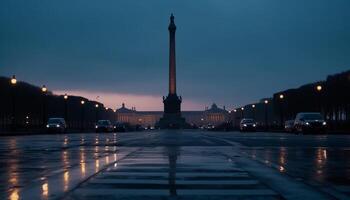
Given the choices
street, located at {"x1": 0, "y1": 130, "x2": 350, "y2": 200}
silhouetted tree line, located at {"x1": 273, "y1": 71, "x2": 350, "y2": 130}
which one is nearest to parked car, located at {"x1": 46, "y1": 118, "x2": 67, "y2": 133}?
silhouetted tree line, located at {"x1": 273, "y1": 71, "x2": 350, "y2": 130}

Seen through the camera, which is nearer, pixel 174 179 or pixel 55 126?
pixel 174 179

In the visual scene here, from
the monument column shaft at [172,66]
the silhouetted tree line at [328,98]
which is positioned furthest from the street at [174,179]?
the monument column shaft at [172,66]

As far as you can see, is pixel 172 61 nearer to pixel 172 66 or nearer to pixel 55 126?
pixel 172 66

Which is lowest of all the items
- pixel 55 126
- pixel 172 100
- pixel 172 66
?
pixel 55 126

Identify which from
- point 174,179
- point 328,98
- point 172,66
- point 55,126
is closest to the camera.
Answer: point 174,179

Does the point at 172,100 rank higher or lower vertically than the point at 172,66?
lower

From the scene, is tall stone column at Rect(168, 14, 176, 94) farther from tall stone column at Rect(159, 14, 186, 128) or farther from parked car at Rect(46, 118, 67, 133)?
parked car at Rect(46, 118, 67, 133)

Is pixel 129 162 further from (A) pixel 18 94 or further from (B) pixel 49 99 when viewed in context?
(B) pixel 49 99

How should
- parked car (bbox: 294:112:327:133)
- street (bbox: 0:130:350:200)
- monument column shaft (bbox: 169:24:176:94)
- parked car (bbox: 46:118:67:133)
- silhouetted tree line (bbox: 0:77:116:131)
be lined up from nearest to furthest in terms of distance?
1. street (bbox: 0:130:350:200)
2. parked car (bbox: 294:112:327:133)
3. parked car (bbox: 46:118:67:133)
4. silhouetted tree line (bbox: 0:77:116:131)
5. monument column shaft (bbox: 169:24:176:94)

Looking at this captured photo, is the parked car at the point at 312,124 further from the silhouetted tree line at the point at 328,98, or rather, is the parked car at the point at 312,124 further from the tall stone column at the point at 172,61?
the tall stone column at the point at 172,61

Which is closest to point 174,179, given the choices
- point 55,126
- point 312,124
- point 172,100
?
point 312,124

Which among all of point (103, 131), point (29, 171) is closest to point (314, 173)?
point (29, 171)

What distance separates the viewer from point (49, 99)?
139 meters

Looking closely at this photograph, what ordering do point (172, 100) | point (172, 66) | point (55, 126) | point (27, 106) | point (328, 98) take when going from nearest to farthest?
point (55, 126) → point (328, 98) → point (27, 106) → point (172, 66) → point (172, 100)
